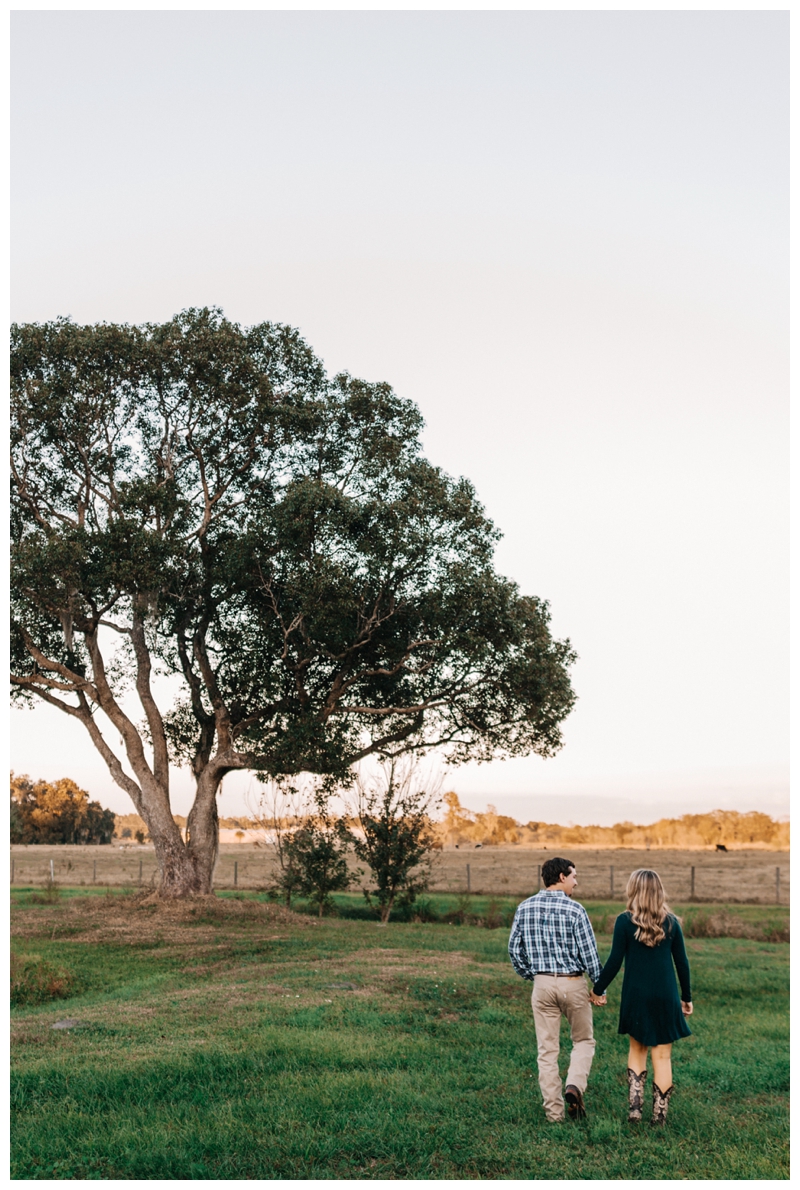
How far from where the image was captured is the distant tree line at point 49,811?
91.4 m

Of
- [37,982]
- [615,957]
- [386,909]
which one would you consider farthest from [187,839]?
[615,957]

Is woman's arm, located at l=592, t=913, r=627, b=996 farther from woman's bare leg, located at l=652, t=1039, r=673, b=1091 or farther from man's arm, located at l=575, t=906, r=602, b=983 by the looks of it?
woman's bare leg, located at l=652, t=1039, r=673, b=1091

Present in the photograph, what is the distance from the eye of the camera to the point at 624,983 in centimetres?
793

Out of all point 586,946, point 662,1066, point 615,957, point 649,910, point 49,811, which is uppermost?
point 649,910

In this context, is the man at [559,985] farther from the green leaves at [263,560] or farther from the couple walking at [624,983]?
the green leaves at [263,560]

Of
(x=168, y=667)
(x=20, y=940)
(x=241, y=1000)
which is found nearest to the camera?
(x=241, y=1000)

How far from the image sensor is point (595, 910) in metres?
34.3

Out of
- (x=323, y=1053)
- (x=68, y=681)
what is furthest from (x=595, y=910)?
(x=323, y=1053)

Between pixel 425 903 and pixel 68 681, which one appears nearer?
pixel 68 681

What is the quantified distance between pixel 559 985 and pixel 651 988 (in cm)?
74

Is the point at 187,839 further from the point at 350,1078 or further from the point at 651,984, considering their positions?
the point at 651,984

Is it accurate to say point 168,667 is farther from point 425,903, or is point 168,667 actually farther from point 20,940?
point 425,903

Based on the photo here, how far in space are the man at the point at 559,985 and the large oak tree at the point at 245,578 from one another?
14.3 m

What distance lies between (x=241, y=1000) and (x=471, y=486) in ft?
49.5
